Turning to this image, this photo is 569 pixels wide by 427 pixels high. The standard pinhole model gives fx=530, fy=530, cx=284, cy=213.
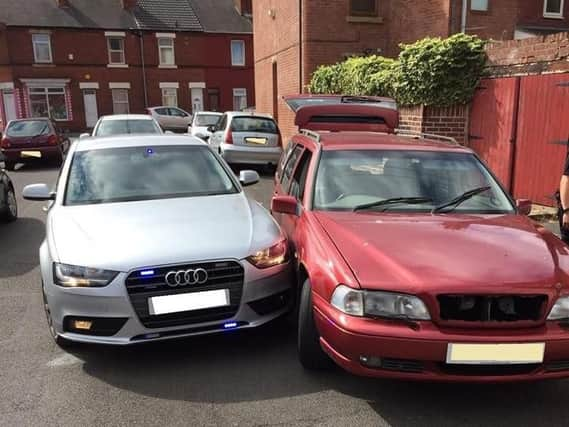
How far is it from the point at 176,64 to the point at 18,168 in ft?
72.3

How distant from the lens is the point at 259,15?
21562 mm

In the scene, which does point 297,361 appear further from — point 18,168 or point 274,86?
point 274,86

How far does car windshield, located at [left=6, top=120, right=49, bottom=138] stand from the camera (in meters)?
15.6

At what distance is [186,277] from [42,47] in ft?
117

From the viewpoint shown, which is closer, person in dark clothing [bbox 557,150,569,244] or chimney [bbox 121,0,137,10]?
person in dark clothing [bbox 557,150,569,244]

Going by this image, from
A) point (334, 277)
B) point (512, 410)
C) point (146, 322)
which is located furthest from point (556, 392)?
point (146, 322)

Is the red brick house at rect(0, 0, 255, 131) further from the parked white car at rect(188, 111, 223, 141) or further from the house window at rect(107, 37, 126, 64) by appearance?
the parked white car at rect(188, 111, 223, 141)

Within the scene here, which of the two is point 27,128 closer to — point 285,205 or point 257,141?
point 257,141

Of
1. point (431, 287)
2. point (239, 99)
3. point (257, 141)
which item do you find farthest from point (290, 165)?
point (239, 99)

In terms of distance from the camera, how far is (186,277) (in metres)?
3.46

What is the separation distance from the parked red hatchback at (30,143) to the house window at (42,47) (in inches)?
806

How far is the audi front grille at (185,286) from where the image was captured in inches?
134

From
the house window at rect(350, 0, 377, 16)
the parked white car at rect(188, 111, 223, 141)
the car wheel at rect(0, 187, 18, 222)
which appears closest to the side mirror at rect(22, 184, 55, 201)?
the car wheel at rect(0, 187, 18, 222)

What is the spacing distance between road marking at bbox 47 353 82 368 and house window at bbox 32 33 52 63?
115ft
